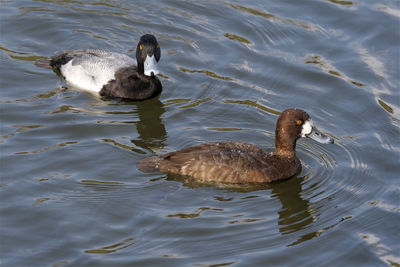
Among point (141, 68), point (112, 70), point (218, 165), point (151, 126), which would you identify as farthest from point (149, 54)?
point (218, 165)

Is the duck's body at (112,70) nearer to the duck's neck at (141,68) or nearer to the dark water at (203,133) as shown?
the duck's neck at (141,68)

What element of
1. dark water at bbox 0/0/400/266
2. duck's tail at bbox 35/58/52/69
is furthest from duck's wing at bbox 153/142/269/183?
duck's tail at bbox 35/58/52/69

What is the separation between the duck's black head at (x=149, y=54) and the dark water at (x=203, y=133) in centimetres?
42

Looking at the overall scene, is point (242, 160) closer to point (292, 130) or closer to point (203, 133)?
point (292, 130)

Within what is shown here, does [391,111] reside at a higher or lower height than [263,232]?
higher

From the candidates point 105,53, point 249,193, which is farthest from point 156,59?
point 249,193

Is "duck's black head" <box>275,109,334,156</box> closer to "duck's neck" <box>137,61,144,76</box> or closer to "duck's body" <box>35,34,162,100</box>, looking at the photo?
"duck's body" <box>35,34,162,100</box>

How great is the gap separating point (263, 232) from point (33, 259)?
2.47 meters

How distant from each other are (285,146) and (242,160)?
0.66 m

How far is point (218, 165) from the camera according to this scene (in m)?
8.71

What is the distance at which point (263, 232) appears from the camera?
792 cm

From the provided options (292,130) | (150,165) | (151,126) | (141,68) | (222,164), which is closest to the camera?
(222,164)

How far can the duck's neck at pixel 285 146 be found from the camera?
29.7ft

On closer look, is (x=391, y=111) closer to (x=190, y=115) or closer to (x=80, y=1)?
(x=190, y=115)
